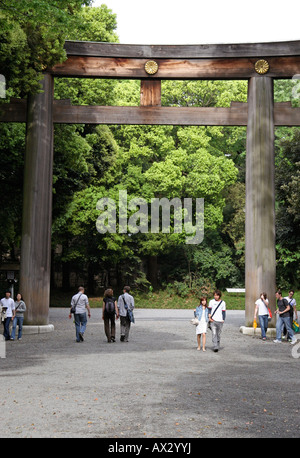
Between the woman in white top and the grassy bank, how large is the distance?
19.0 meters

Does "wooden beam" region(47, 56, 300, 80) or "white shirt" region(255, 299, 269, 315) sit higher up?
"wooden beam" region(47, 56, 300, 80)

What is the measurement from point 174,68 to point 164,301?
2216cm

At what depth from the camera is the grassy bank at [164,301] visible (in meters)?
37.0

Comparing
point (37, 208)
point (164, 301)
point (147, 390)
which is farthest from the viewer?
point (164, 301)

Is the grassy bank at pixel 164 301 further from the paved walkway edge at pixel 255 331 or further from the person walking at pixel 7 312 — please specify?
the person walking at pixel 7 312

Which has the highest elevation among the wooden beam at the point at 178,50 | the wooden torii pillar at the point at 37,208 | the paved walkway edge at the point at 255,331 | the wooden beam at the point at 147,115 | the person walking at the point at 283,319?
the wooden beam at the point at 178,50

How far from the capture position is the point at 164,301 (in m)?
38.5

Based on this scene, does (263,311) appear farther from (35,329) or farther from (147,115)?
(147,115)

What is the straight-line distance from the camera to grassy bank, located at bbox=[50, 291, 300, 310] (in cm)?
3700

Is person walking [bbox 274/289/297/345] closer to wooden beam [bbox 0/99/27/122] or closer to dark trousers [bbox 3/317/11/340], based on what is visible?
dark trousers [bbox 3/317/11/340]

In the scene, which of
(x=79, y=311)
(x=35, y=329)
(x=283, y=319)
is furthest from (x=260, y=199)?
(x=35, y=329)

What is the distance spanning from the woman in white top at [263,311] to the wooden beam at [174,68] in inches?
287

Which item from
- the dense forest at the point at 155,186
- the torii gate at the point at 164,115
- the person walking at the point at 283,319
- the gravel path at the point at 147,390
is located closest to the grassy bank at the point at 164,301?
the dense forest at the point at 155,186

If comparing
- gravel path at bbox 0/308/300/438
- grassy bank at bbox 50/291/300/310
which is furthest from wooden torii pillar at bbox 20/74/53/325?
grassy bank at bbox 50/291/300/310
